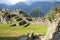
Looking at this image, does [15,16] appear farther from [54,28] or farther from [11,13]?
[54,28]

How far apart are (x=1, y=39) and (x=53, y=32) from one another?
12.9 meters

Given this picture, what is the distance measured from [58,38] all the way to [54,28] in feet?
4.12

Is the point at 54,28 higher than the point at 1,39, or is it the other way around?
the point at 54,28

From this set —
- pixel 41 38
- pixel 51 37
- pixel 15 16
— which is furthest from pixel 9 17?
pixel 51 37

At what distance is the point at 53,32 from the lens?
86.8 ft

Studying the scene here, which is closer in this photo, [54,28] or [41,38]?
[54,28]

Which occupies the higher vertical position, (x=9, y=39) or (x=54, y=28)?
(x=54, y=28)

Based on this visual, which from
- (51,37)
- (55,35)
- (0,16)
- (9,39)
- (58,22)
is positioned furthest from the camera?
(0,16)

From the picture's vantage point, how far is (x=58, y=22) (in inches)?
1163

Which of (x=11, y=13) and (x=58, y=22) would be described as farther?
(x=11, y=13)

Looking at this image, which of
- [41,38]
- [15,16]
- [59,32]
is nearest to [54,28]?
[59,32]

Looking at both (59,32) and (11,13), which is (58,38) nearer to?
(59,32)

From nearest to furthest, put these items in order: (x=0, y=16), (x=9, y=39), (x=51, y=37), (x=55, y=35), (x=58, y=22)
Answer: (x=51, y=37) < (x=55, y=35) < (x=58, y=22) < (x=9, y=39) < (x=0, y=16)

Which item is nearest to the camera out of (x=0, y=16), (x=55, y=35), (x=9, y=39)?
(x=55, y=35)
